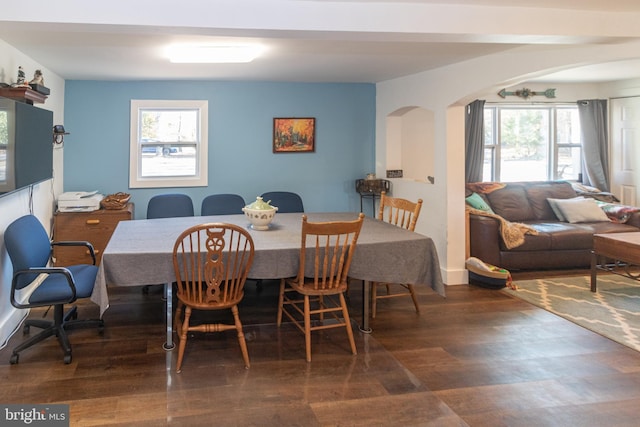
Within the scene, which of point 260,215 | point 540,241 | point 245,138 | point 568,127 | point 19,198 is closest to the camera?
point 260,215

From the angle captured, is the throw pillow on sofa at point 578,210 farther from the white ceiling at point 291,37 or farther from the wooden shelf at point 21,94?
the wooden shelf at point 21,94

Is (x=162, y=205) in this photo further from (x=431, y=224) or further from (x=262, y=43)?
(x=431, y=224)

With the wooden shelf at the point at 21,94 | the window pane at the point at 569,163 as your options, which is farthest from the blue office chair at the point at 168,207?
the window pane at the point at 569,163

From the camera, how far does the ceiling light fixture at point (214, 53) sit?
3.99 m

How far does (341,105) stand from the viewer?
6.21 m

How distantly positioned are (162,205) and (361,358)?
2684 mm

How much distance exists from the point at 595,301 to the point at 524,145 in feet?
10.5

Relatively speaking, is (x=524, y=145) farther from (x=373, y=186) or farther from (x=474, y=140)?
(x=373, y=186)

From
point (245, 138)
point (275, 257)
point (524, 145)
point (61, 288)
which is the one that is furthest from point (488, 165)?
point (61, 288)

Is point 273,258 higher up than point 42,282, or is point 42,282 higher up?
point 273,258

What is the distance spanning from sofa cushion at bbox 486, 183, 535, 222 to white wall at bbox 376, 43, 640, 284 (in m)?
Result: 1.33

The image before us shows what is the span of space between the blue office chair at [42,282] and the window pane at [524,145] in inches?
221

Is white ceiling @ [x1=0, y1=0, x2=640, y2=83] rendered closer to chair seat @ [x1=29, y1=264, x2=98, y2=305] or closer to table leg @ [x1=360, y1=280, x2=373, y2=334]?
chair seat @ [x1=29, y1=264, x2=98, y2=305]

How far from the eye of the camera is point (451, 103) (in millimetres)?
4840
